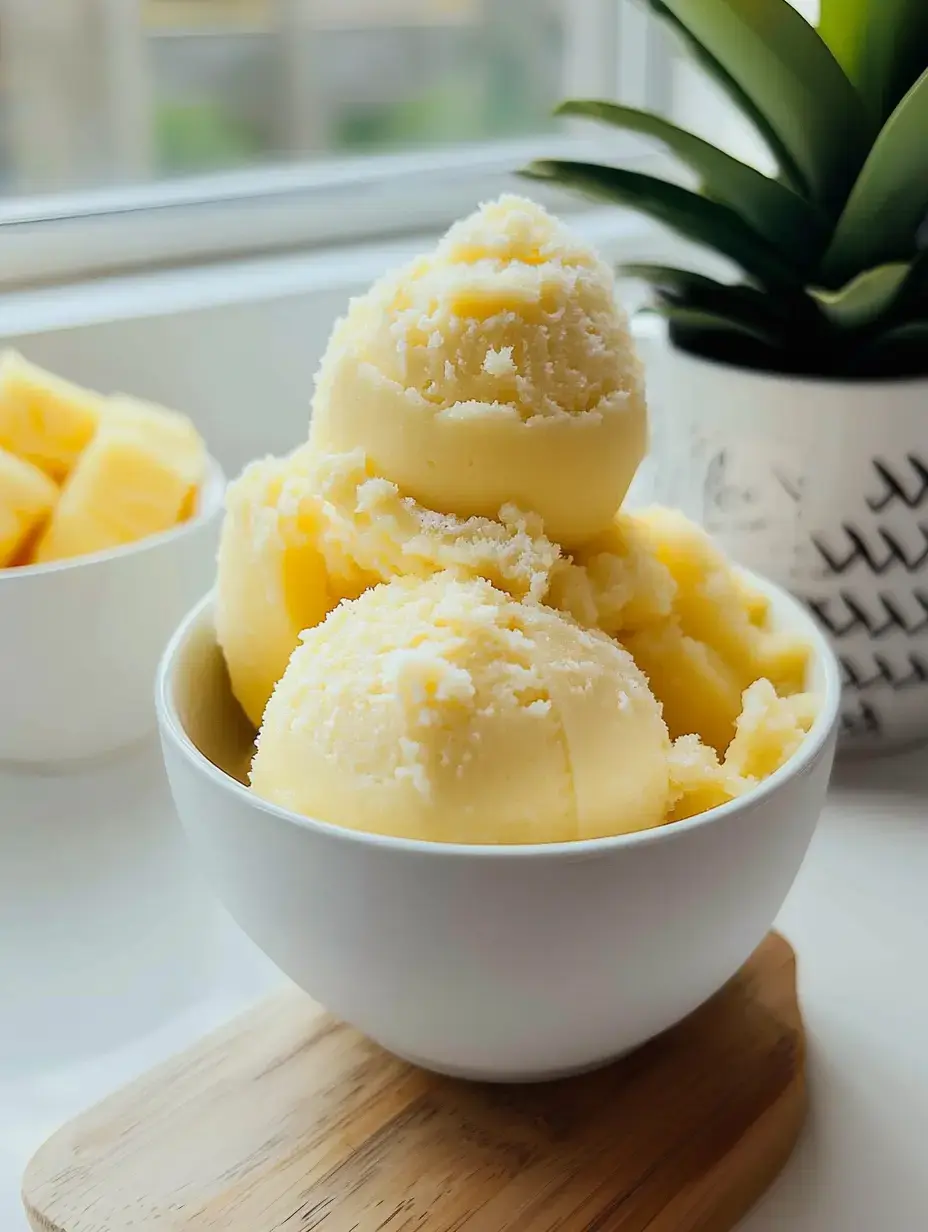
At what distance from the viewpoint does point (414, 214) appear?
1.20 m

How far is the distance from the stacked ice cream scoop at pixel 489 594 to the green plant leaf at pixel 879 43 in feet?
1.06

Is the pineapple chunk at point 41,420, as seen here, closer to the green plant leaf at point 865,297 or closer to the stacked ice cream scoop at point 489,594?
the stacked ice cream scoop at point 489,594

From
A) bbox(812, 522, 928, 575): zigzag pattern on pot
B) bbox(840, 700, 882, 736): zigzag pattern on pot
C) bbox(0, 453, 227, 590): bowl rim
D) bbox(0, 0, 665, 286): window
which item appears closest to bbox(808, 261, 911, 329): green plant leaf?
bbox(812, 522, 928, 575): zigzag pattern on pot

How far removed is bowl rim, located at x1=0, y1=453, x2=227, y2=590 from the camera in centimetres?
63

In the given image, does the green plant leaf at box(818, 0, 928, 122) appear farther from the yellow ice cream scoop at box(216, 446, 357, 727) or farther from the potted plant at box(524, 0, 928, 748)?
the yellow ice cream scoop at box(216, 446, 357, 727)

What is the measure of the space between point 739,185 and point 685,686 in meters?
0.35

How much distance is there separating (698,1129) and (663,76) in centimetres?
124

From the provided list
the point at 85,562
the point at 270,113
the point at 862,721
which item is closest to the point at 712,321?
the point at 862,721

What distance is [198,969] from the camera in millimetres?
565

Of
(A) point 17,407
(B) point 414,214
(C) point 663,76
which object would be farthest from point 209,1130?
(C) point 663,76

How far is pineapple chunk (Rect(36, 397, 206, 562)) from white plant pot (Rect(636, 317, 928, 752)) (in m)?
0.30

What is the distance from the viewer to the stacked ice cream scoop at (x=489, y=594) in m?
0.41

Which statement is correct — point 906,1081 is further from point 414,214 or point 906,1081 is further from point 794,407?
point 414,214

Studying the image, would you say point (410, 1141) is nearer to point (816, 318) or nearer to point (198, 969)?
point (198, 969)
